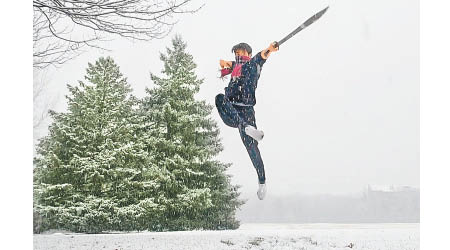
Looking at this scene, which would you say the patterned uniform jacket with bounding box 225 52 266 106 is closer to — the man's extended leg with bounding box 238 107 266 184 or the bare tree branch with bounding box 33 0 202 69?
the man's extended leg with bounding box 238 107 266 184

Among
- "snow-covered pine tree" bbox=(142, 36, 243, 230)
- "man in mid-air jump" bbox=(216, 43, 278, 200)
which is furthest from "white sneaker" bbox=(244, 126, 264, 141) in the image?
"snow-covered pine tree" bbox=(142, 36, 243, 230)

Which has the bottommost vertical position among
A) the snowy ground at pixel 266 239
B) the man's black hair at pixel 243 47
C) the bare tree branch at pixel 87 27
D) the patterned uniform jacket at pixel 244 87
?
the snowy ground at pixel 266 239

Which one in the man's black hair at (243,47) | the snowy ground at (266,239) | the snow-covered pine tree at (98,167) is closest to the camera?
the snowy ground at (266,239)

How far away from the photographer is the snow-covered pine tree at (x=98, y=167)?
6.22 metres

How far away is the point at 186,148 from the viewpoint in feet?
20.7

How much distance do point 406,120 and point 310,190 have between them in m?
1.21

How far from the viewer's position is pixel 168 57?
639cm

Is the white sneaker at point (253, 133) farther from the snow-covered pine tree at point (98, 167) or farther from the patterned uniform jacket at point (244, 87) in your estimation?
the snow-covered pine tree at point (98, 167)

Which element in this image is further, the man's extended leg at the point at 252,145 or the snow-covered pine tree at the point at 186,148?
the snow-covered pine tree at the point at 186,148

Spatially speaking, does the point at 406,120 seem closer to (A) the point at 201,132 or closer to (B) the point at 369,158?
(B) the point at 369,158

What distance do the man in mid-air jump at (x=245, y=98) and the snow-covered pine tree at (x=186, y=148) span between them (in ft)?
0.76

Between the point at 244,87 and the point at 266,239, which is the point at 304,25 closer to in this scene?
the point at 244,87

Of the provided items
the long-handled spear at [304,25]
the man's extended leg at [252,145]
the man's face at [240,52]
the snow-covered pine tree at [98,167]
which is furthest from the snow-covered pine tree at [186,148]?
the long-handled spear at [304,25]
